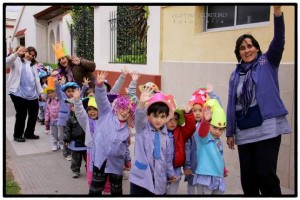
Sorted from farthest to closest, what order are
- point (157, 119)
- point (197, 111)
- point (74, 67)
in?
point (74, 67) < point (197, 111) < point (157, 119)

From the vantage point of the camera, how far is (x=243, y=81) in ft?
9.83

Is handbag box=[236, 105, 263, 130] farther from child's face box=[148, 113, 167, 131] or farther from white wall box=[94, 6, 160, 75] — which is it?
white wall box=[94, 6, 160, 75]

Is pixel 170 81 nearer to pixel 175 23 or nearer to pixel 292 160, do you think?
pixel 175 23

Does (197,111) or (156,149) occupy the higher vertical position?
(197,111)

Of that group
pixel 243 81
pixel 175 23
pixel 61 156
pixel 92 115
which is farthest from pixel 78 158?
pixel 175 23

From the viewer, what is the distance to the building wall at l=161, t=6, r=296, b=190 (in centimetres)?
375

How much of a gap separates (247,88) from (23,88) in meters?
4.24

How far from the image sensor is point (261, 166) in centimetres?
289

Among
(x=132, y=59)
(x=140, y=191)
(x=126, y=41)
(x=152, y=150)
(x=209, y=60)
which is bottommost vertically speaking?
(x=140, y=191)

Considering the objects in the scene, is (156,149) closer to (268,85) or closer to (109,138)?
(109,138)

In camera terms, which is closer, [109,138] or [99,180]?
[109,138]

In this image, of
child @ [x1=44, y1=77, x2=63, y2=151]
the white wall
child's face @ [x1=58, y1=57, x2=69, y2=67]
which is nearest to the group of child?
child's face @ [x1=58, y1=57, x2=69, y2=67]

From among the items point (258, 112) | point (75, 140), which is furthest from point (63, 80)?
point (258, 112)

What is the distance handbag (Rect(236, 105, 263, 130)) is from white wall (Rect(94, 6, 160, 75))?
3611mm
